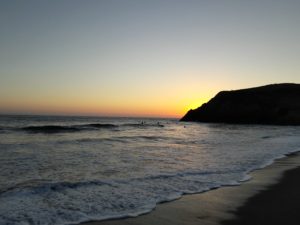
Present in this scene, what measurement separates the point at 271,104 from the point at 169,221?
10414cm

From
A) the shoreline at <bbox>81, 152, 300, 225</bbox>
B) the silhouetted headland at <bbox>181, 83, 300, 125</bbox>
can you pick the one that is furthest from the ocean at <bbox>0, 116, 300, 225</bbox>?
the silhouetted headland at <bbox>181, 83, 300, 125</bbox>

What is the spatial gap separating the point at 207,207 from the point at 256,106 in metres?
102

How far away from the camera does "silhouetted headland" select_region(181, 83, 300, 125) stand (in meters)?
99.5

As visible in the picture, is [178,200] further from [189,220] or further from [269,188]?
[269,188]

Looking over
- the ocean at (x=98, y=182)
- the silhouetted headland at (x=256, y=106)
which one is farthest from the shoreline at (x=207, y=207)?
the silhouetted headland at (x=256, y=106)

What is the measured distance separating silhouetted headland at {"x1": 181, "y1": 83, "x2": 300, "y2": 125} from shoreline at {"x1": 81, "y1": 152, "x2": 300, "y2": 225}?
87.6 m

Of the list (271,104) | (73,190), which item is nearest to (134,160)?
(73,190)

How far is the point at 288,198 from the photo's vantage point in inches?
370

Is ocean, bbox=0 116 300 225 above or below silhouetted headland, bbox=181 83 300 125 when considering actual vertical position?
below

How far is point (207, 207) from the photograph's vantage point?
28.0 feet

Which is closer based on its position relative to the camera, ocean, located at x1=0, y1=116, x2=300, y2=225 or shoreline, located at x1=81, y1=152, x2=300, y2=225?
shoreline, located at x1=81, y1=152, x2=300, y2=225

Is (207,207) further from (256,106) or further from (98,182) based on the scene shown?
(256,106)

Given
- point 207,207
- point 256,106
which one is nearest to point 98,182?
point 207,207

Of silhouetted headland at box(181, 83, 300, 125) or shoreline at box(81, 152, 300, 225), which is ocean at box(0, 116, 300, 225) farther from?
silhouetted headland at box(181, 83, 300, 125)
